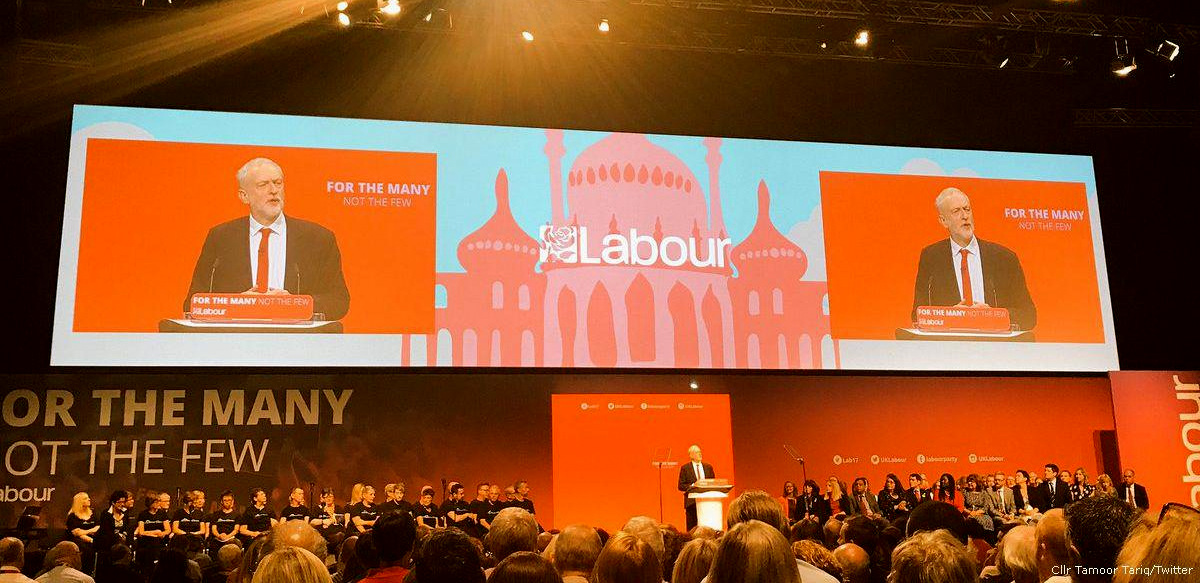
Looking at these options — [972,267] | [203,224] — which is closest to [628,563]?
[203,224]

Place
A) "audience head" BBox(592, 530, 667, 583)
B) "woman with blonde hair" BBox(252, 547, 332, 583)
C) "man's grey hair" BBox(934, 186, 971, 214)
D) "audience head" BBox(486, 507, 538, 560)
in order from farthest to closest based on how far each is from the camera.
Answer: "man's grey hair" BBox(934, 186, 971, 214)
"audience head" BBox(486, 507, 538, 560)
"audience head" BBox(592, 530, 667, 583)
"woman with blonde hair" BBox(252, 547, 332, 583)

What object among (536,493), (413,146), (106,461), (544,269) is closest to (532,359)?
(544,269)

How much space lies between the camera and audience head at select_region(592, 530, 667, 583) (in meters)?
2.54

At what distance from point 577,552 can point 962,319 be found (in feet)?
25.5

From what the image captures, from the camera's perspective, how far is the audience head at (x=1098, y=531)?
216 centimetres

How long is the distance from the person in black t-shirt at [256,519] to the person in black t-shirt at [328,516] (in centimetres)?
41

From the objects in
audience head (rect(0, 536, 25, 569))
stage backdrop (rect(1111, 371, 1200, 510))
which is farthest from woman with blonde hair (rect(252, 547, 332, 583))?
stage backdrop (rect(1111, 371, 1200, 510))

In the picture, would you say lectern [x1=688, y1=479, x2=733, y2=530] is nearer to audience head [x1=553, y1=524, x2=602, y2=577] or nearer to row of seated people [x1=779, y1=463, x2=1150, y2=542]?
row of seated people [x1=779, y1=463, x2=1150, y2=542]

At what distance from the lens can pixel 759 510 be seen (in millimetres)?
3240

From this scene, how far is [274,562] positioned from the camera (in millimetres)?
2312

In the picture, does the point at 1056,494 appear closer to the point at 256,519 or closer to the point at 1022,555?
the point at 256,519

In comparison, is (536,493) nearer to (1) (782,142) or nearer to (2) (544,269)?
(2) (544,269)

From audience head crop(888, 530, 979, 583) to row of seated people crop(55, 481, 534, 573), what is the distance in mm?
6867

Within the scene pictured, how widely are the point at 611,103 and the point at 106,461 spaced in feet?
19.7
